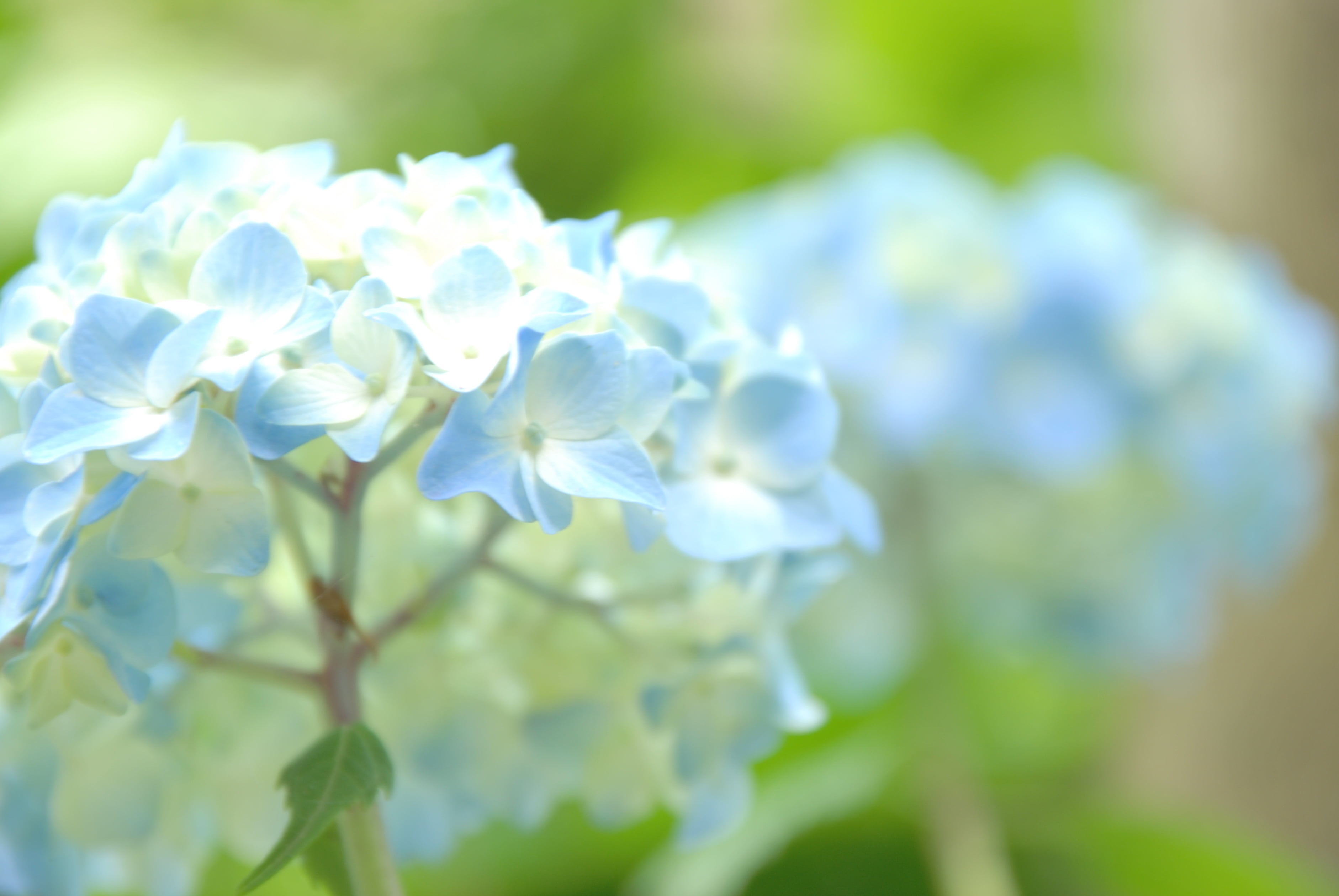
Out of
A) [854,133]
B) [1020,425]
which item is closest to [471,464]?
[1020,425]

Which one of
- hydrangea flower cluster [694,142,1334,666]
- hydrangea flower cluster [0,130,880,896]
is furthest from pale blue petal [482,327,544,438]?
hydrangea flower cluster [694,142,1334,666]

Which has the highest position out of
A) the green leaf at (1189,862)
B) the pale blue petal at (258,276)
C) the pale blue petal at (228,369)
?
the pale blue petal at (258,276)

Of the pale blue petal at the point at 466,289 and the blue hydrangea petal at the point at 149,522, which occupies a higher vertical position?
the pale blue petal at the point at 466,289

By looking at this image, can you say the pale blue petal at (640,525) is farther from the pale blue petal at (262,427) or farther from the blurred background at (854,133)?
the blurred background at (854,133)

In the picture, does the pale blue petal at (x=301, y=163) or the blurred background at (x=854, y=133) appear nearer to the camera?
the pale blue petal at (x=301, y=163)

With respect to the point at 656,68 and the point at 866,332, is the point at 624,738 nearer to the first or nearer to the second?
the point at 866,332

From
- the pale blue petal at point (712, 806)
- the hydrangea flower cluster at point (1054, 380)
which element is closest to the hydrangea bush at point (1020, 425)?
the hydrangea flower cluster at point (1054, 380)

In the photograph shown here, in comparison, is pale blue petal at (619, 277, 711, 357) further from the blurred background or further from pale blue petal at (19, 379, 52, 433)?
the blurred background
